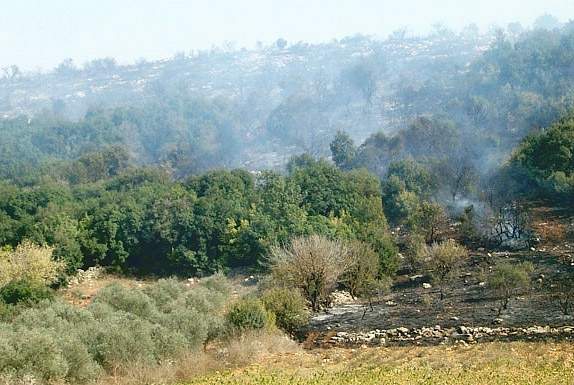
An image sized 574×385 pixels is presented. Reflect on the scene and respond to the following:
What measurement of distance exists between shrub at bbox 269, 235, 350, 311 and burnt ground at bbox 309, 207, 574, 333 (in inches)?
69.5

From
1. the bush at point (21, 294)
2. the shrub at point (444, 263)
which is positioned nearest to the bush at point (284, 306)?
the shrub at point (444, 263)

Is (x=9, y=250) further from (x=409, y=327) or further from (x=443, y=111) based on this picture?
(x=443, y=111)

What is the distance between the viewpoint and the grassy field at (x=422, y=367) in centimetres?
2027

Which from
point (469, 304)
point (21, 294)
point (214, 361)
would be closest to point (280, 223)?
point (469, 304)

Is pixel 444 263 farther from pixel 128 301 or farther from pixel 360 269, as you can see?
pixel 128 301

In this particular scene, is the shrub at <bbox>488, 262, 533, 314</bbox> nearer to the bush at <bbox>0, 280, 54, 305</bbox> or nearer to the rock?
the rock

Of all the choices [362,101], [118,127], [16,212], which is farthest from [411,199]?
[118,127]

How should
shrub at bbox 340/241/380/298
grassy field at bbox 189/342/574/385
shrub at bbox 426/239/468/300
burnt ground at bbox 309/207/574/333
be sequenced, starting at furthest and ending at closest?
shrub at bbox 426/239/468/300 < shrub at bbox 340/241/380/298 < burnt ground at bbox 309/207/574/333 < grassy field at bbox 189/342/574/385

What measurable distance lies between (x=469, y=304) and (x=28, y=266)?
2871 centimetres

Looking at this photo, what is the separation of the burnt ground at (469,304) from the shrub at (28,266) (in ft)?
63.7

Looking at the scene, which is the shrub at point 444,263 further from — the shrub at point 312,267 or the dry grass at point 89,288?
the dry grass at point 89,288

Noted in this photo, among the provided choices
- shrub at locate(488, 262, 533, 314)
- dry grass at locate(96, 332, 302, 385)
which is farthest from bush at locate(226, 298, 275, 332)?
shrub at locate(488, 262, 533, 314)

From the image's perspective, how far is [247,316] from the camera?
2744cm

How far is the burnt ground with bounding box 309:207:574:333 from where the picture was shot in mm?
30969
